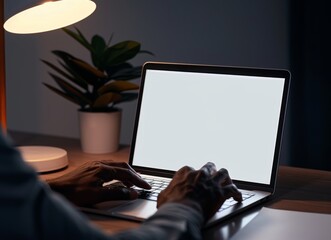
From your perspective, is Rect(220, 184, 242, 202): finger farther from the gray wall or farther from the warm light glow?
the gray wall

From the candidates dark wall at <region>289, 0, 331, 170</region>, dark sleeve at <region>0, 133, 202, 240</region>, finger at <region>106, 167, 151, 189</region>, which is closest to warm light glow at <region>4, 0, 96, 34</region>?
finger at <region>106, 167, 151, 189</region>

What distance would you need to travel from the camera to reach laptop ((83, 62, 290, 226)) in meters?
1.11

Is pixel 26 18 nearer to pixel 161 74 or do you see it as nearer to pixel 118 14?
pixel 161 74

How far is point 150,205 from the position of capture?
100 centimetres

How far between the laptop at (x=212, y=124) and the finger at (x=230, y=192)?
0.01 m

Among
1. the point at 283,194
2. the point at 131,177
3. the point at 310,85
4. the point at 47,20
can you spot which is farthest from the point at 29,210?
the point at 310,85

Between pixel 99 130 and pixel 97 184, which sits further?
pixel 99 130

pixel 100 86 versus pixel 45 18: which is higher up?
pixel 45 18

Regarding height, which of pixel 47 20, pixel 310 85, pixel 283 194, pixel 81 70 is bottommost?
pixel 283 194

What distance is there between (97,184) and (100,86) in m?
0.43

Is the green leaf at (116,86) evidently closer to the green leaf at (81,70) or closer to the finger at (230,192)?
the green leaf at (81,70)

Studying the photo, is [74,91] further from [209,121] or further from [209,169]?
[209,169]

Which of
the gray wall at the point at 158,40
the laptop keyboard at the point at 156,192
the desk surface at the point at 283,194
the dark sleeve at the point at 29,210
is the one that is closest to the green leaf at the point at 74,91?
the desk surface at the point at 283,194

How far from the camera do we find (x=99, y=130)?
4.58ft
